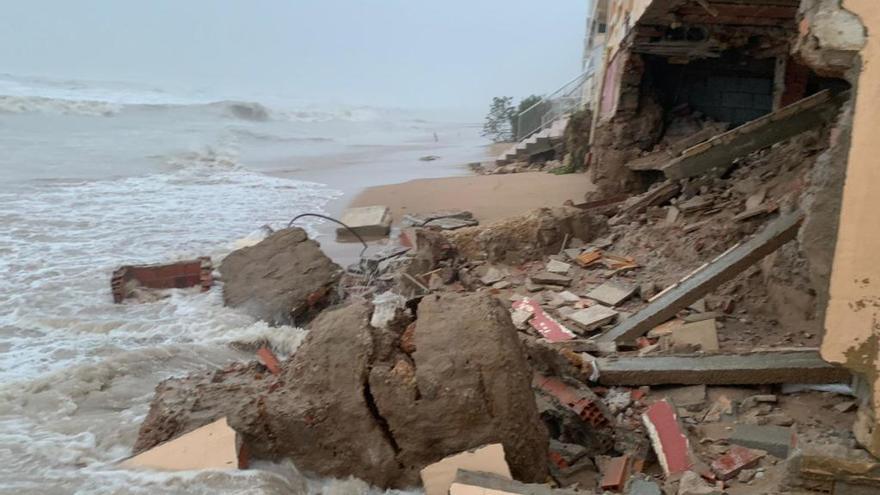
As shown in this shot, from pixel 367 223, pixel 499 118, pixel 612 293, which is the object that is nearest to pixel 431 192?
pixel 367 223

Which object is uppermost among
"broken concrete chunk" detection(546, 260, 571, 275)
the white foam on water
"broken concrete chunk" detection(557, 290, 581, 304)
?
"broken concrete chunk" detection(546, 260, 571, 275)

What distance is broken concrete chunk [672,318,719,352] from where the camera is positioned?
5034mm

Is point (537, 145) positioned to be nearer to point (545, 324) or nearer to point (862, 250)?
point (545, 324)

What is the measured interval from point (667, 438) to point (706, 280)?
1722mm

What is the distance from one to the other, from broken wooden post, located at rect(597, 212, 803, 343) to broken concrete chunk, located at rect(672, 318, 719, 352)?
0.16m

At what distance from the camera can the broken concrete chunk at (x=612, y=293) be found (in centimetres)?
631

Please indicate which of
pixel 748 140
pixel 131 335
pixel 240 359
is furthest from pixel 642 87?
pixel 131 335

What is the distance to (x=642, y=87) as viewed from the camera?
10.4 meters

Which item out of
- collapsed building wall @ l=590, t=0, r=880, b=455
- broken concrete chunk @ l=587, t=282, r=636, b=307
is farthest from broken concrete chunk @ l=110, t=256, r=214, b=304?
collapsed building wall @ l=590, t=0, r=880, b=455

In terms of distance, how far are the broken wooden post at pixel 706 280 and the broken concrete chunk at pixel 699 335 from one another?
0.16 metres

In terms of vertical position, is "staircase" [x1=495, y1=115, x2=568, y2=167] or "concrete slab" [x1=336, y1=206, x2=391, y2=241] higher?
"staircase" [x1=495, y1=115, x2=568, y2=167]

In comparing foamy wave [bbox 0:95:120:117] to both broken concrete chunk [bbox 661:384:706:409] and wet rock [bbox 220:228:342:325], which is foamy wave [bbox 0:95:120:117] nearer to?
wet rock [bbox 220:228:342:325]

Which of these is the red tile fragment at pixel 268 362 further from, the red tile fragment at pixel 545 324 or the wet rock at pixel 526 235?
the wet rock at pixel 526 235

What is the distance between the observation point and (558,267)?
7430mm
